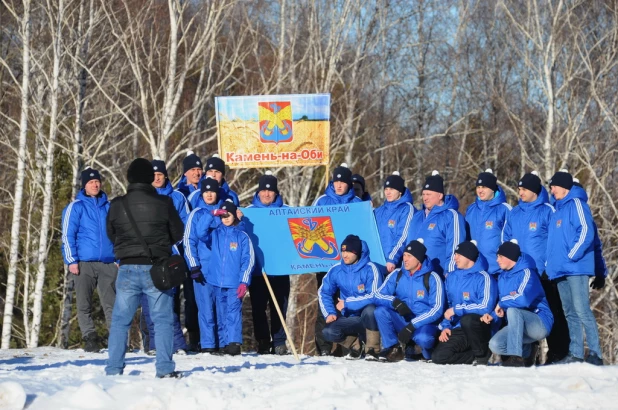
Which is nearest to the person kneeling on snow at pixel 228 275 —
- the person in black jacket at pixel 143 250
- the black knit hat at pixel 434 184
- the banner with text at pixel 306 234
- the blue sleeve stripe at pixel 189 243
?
the blue sleeve stripe at pixel 189 243

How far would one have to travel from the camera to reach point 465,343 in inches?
450

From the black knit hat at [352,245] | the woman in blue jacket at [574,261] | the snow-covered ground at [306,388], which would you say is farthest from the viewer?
the black knit hat at [352,245]

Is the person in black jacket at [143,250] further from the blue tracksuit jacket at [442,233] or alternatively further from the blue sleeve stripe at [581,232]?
the blue sleeve stripe at [581,232]

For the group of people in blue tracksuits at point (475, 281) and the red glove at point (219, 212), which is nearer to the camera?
the group of people in blue tracksuits at point (475, 281)

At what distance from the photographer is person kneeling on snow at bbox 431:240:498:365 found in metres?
11.4

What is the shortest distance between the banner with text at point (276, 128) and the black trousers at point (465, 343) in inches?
143

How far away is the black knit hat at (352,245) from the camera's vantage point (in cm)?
1212

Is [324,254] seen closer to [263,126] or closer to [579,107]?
[263,126]

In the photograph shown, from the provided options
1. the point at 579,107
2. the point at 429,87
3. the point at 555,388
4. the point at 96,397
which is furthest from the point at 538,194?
the point at 429,87

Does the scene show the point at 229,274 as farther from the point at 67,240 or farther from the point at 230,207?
the point at 67,240

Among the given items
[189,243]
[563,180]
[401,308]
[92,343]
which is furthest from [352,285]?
[92,343]

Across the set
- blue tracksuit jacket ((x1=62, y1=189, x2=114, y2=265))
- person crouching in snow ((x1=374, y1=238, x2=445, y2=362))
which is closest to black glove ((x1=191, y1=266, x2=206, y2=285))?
blue tracksuit jacket ((x1=62, y1=189, x2=114, y2=265))

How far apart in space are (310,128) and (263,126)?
25.2 inches

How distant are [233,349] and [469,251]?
9.22 feet
